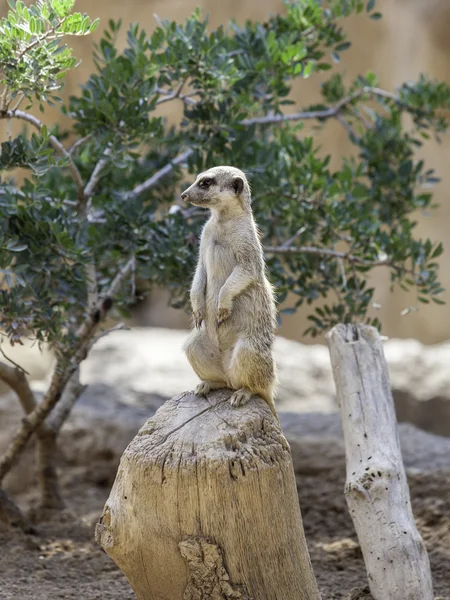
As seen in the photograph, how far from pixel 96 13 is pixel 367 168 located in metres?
6.93

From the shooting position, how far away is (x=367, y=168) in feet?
17.7

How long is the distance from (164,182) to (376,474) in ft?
7.64

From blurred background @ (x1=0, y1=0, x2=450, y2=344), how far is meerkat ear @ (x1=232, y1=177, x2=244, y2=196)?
25.1 ft

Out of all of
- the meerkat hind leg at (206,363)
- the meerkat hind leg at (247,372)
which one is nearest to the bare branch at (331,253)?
the meerkat hind leg at (206,363)

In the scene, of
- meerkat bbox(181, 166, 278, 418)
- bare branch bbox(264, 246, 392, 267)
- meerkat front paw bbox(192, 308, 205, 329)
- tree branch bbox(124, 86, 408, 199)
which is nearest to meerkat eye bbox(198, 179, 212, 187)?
meerkat bbox(181, 166, 278, 418)

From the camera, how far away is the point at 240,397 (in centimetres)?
318

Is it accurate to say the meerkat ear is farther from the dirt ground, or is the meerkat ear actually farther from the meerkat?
the dirt ground

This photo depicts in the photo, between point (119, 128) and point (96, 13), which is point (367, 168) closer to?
point (119, 128)

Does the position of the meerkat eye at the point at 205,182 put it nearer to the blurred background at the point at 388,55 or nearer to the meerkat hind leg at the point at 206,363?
the meerkat hind leg at the point at 206,363

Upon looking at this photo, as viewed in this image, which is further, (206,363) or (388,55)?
(388,55)

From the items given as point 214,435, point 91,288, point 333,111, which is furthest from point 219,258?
point 333,111

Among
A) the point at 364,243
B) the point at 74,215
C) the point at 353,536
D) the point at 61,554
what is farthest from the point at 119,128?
the point at 353,536

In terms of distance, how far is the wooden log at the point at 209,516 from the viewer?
284 cm

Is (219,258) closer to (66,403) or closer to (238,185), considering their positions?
(238,185)
